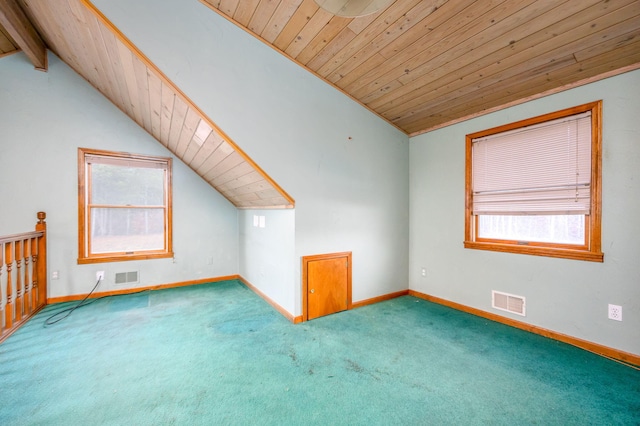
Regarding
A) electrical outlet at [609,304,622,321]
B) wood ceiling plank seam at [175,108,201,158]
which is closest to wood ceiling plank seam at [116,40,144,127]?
wood ceiling plank seam at [175,108,201,158]

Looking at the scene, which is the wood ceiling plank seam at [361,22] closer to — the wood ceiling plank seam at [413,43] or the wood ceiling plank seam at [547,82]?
the wood ceiling plank seam at [413,43]

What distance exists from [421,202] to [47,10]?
428 centimetres

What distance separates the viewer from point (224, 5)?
83.8 inches

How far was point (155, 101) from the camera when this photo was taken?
8.44 feet

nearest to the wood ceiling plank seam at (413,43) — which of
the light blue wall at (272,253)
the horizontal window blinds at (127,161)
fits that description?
the light blue wall at (272,253)

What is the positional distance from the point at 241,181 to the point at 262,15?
1659 mm

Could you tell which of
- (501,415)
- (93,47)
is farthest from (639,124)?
(93,47)

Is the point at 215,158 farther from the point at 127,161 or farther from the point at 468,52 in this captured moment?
the point at 468,52

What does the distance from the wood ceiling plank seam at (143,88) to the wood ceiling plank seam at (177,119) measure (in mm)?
282

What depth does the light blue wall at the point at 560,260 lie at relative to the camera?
2.04m

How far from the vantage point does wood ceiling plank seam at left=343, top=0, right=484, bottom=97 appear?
1.80 meters

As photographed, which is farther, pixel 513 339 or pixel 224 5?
pixel 513 339

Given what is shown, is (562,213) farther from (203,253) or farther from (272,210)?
(203,253)

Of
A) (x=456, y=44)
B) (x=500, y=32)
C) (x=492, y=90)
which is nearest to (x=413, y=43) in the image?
(x=456, y=44)
